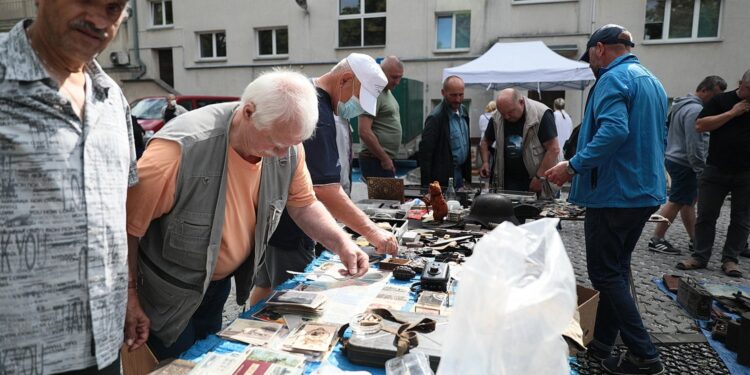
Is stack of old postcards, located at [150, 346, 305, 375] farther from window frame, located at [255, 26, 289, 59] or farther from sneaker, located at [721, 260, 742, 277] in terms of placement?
window frame, located at [255, 26, 289, 59]

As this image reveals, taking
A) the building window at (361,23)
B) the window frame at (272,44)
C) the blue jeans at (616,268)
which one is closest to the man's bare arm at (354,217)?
the blue jeans at (616,268)

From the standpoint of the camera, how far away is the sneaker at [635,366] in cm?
248

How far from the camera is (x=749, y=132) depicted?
3.77m

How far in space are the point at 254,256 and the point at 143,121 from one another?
30.2 feet

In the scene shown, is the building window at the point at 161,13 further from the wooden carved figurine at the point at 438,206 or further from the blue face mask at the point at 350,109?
the wooden carved figurine at the point at 438,206

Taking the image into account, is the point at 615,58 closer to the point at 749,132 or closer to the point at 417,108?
the point at 749,132

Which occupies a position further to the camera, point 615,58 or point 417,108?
point 417,108

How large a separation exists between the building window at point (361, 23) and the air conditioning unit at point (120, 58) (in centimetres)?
724

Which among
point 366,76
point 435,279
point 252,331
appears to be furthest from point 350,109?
point 252,331

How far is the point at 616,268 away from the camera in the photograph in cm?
252

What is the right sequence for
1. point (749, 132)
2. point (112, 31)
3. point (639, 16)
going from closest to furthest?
point (112, 31) → point (749, 132) → point (639, 16)

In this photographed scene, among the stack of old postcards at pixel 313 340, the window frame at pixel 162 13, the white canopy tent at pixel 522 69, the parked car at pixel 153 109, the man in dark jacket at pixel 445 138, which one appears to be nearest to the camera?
the stack of old postcards at pixel 313 340

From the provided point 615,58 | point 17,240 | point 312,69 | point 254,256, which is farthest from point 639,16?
point 17,240

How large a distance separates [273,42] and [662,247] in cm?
1222
